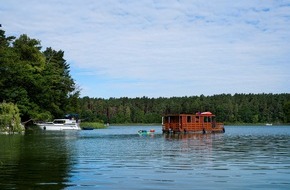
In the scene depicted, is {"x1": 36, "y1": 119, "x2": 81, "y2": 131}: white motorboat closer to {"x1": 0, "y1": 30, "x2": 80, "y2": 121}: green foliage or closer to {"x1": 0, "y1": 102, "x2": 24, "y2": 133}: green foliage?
{"x1": 0, "y1": 30, "x2": 80, "y2": 121}: green foliage

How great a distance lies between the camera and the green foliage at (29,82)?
82.6m

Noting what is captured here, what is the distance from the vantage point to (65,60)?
127312 millimetres

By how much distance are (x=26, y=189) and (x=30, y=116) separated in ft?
243

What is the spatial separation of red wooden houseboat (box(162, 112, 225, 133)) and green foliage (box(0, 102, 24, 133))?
96.8ft

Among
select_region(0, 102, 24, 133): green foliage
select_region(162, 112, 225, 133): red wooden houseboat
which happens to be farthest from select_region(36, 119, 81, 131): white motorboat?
select_region(0, 102, 24, 133): green foliage

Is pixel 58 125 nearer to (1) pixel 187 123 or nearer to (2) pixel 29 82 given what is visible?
(2) pixel 29 82

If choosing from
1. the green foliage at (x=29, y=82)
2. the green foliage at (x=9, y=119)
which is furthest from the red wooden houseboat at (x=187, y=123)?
the green foliage at (x=9, y=119)

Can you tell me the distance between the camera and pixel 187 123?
83375mm

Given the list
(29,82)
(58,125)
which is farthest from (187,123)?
(58,125)

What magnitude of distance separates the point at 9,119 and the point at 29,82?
2680 centimetres

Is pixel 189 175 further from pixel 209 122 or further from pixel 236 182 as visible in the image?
pixel 209 122

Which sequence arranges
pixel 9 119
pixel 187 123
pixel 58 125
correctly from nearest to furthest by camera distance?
pixel 9 119
pixel 187 123
pixel 58 125

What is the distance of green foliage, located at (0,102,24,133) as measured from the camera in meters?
60.8

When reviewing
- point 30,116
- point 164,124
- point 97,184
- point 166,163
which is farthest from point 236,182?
point 30,116
